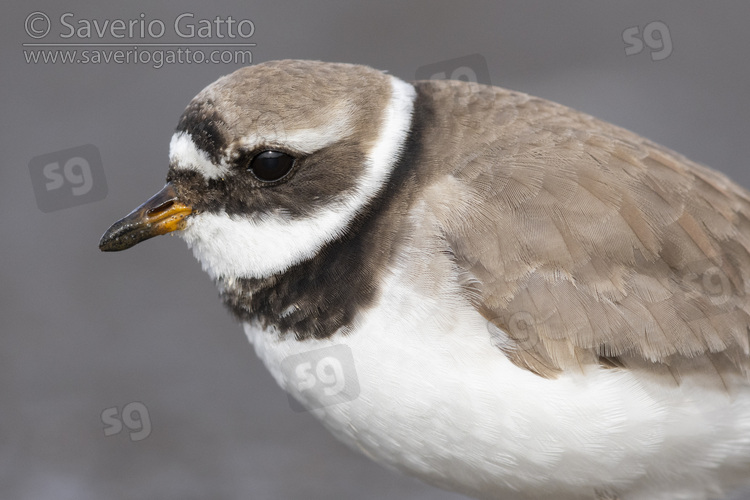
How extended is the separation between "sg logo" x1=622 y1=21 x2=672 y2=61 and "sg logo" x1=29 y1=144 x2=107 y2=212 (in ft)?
15.1

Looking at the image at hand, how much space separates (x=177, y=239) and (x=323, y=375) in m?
4.74

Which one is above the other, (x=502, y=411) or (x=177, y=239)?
(x=502, y=411)

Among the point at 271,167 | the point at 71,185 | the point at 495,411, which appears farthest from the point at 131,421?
the point at 495,411

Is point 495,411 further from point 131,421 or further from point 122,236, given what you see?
point 131,421

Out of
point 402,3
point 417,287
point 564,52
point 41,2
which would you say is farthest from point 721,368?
point 41,2

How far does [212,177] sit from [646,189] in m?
1.92

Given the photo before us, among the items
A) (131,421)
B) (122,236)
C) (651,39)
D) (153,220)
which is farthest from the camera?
(651,39)

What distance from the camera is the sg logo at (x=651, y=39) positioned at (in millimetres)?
8591

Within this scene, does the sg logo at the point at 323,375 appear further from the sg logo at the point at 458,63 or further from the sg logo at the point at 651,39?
the sg logo at the point at 651,39

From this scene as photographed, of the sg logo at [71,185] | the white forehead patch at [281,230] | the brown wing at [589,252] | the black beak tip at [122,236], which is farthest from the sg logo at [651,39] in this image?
the black beak tip at [122,236]

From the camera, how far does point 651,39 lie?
8.64 m

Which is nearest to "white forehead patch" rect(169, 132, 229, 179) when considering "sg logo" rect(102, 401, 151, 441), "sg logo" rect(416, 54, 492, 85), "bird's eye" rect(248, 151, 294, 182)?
"bird's eye" rect(248, 151, 294, 182)

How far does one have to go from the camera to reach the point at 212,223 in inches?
175

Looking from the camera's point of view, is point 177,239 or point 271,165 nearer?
point 271,165
